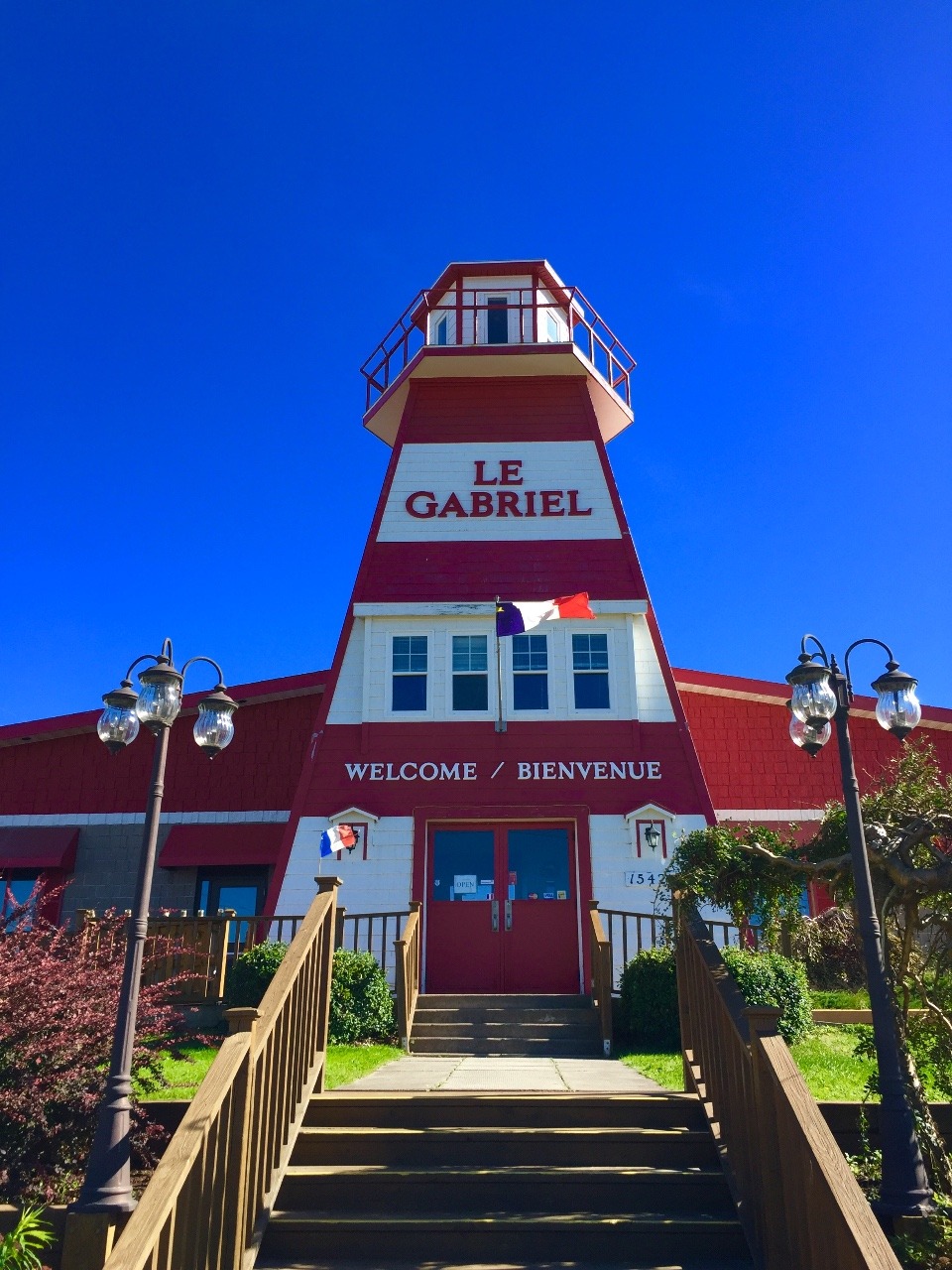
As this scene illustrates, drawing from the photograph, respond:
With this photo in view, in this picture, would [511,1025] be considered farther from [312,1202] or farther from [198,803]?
[198,803]

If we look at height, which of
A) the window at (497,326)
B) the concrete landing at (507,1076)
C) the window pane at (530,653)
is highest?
the window at (497,326)

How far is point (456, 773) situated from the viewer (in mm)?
15094

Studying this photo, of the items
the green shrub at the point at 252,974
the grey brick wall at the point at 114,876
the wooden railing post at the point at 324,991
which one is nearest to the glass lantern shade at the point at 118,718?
the wooden railing post at the point at 324,991

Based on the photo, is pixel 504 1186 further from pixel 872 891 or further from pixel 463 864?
pixel 463 864

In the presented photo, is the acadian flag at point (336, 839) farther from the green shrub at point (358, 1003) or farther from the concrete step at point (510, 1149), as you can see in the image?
the concrete step at point (510, 1149)

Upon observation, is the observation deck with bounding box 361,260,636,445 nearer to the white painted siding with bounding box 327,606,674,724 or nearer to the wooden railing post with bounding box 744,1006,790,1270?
the white painted siding with bounding box 327,606,674,724

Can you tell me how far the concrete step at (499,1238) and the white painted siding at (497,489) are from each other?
12.0m

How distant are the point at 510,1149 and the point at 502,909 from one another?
8.20 m

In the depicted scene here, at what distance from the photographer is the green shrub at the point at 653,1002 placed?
35.8 feet

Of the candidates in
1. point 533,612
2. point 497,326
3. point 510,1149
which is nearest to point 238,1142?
point 510,1149

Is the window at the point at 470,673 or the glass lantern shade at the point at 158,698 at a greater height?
the window at the point at 470,673

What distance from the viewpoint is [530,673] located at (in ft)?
51.8

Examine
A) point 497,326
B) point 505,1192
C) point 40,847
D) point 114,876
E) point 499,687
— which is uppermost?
point 497,326

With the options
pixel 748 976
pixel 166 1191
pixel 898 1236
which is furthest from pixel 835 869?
pixel 166 1191
